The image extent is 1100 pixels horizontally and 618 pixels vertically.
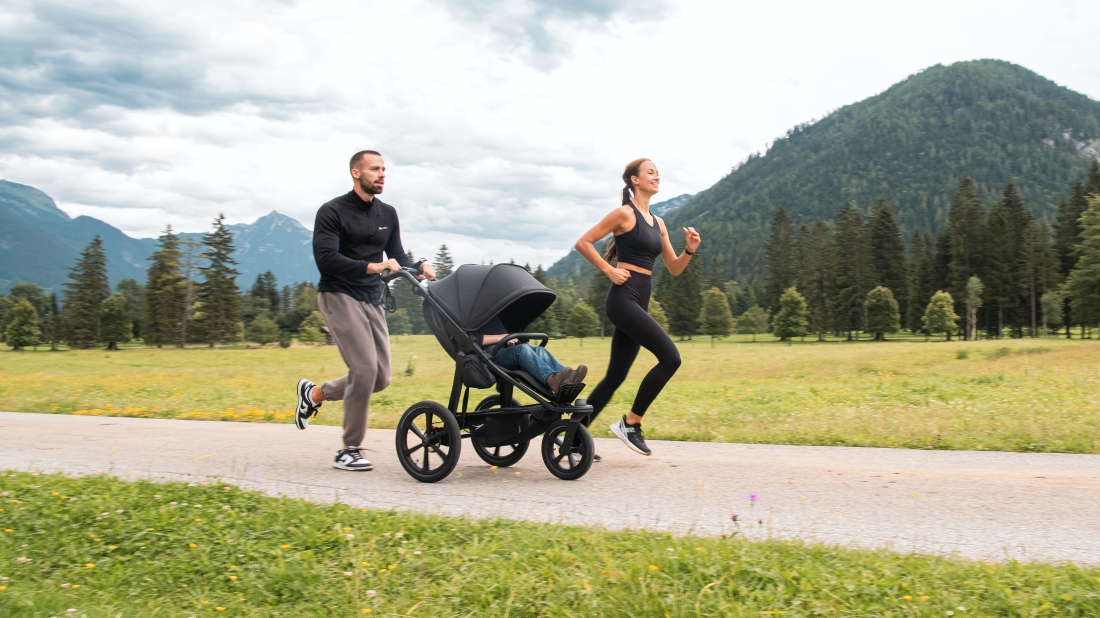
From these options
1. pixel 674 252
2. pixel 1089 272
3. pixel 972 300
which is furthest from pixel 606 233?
pixel 972 300

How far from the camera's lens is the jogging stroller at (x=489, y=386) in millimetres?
5461

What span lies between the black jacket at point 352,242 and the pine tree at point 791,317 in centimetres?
7903

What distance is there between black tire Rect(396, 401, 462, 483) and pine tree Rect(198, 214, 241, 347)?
69786mm

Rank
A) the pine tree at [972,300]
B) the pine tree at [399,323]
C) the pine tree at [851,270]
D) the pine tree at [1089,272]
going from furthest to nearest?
1. the pine tree at [851,270]
2. the pine tree at [972,300]
3. the pine tree at [399,323]
4. the pine tree at [1089,272]

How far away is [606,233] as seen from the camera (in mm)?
6105

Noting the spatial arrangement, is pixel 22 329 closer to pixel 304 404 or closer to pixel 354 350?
pixel 304 404

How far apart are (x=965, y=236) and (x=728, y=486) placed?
8115 centimetres

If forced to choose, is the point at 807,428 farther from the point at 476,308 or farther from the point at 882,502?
the point at 476,308

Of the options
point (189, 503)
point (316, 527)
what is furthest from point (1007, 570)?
point (189, 503)

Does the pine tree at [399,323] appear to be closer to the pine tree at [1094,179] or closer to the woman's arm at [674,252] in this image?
the woman's arm at [674,252]

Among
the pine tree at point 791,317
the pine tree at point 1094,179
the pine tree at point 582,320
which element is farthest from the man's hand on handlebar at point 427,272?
the pine tree at point 791,317

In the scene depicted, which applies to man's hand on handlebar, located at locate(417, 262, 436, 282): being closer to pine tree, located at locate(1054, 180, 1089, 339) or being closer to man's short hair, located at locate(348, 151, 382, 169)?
man's short hair, located at locate(348, 151, 382, 169)

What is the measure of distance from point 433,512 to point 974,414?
22.9 feet

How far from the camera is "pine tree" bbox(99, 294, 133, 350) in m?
73.2
